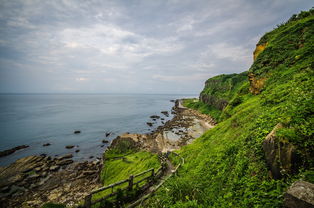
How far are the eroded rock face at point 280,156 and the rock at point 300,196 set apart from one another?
162 centimetres

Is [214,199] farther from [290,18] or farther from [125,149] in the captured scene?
[290,18]

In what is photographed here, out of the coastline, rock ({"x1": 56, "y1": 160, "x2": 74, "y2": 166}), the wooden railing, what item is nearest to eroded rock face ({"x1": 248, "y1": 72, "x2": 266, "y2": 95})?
the wooden railing

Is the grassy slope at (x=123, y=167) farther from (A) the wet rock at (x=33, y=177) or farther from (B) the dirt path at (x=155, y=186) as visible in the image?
(A) the wet rock at (x=33, y=177)

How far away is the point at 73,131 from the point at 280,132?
5417 centimetres

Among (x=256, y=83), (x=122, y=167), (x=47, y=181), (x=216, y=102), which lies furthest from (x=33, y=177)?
(x=216, y=102)

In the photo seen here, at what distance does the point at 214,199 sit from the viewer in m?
6.18

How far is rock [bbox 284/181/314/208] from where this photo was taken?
2.97 m

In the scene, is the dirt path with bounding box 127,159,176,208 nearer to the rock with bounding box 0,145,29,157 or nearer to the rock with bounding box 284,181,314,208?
the rock with bounding box 284,181,314,208

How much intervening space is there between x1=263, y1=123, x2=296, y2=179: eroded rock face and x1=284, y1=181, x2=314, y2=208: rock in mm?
1615

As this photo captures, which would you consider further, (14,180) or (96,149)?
(96,149)

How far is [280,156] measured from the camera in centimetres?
492

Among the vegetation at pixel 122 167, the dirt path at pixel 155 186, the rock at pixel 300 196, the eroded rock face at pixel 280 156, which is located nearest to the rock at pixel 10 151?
the vegetation at pixel 122 167

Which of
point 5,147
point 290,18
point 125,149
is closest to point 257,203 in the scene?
point 125,149

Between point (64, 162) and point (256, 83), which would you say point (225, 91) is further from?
point (64, 162)
